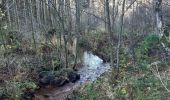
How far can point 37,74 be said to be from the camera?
15.1 metres

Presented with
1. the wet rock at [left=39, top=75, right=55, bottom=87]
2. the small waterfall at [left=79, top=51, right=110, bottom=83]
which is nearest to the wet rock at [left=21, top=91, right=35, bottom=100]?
the wet rock at [left=39, top=75, right=55, bottom=87]

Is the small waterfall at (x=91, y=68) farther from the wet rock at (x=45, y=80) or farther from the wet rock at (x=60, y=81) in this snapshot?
the wet rock at (x=45, y=80)

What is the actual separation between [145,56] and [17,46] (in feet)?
23.4

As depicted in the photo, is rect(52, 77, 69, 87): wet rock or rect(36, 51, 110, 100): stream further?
rect(52, 77, 69, 87): wet rock

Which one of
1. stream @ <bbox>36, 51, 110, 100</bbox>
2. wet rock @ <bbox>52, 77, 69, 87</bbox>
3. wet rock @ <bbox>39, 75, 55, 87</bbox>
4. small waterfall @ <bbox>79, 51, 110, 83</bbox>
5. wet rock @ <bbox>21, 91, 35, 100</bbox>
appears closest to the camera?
wet rock @ <bbox>21, 91, 35, 100</bbox>

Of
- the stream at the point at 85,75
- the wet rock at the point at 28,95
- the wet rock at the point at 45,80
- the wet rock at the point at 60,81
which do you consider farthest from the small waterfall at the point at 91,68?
the wet rock at the point at 28,95

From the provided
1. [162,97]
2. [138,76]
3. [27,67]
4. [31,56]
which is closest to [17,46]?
[31,56]

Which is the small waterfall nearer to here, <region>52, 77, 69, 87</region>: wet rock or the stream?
the stream

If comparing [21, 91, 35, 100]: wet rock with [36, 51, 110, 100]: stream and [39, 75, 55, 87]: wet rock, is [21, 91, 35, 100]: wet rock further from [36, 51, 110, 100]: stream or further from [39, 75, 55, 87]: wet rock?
[39, 75, 55, 87]: wet rock

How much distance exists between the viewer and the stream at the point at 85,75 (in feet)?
43.8

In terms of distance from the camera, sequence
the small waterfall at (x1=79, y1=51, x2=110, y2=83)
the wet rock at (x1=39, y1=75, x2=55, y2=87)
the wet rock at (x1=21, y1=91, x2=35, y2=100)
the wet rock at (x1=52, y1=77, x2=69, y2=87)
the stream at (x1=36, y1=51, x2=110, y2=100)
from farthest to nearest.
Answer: the small waterfall at (x1=79, y1=51, x2=110, y2=83)
the wet rock at (x1=52, y1=77, x2=69, y2=87)
the wet rock at (x1=39, y1=75, x2=55, y2=87)
the stream at (x1=36, y1=51, x2=110, y2=100)
the wet rock at (x1=21, y1=91, x2=35, y2=100)

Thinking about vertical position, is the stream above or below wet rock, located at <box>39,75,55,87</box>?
below

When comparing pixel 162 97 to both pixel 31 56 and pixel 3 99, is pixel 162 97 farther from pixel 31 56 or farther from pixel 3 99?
pixel 31 56

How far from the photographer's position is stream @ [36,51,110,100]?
13.3 meters
